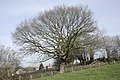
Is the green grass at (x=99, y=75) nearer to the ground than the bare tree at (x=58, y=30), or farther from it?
nearer to the ground

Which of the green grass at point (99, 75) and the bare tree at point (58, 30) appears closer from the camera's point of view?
the green grass at point (99, 75)

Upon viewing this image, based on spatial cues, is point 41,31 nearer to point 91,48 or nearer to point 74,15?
point 74,15

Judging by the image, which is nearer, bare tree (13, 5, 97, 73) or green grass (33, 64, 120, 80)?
green grass (33, 64, 120, 80)

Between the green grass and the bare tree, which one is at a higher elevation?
the bare tree

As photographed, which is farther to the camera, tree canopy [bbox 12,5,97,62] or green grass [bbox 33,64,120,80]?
tree canopy [bbox 12,5,97,62]

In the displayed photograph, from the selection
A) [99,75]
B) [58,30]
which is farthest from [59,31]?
[99,75]

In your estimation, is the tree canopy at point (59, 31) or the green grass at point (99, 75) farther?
the tree canopy at point (59, 31)

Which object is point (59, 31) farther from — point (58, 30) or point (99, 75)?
point (99, 75)

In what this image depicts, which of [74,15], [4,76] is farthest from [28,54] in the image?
[74,15]

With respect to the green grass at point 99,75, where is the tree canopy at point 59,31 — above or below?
above

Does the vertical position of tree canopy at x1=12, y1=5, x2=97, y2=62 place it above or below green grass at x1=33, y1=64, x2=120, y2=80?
above

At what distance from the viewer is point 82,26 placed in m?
41.2

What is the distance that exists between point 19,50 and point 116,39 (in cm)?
4284

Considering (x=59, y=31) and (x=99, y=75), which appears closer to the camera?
(x=99, y=75)
